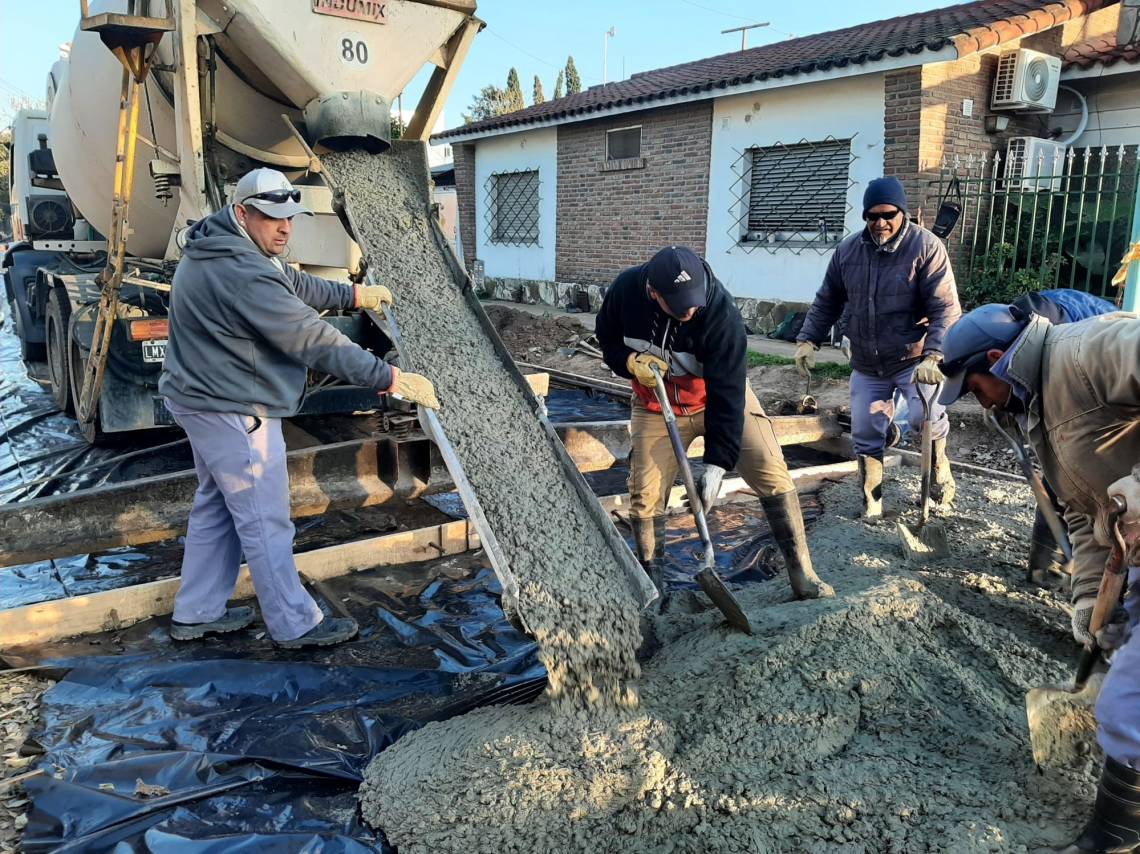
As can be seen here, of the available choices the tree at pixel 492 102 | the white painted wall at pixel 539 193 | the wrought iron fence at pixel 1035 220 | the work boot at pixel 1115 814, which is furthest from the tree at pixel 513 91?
the work boot at pixel 1115 814

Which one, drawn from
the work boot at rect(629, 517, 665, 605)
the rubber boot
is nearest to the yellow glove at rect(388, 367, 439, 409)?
the work boot at rect(629, 517, 665, 605)

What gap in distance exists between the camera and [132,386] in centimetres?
495

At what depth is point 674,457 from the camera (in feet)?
11.3

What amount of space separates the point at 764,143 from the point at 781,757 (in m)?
9.26

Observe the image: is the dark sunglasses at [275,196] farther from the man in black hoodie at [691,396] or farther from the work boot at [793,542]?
the work boot at [793,542]

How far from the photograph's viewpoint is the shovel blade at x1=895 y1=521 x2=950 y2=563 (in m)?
3.82

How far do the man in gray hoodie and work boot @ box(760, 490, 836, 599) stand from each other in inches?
58.2

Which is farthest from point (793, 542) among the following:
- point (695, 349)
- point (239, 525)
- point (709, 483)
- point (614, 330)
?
point (239, 525)

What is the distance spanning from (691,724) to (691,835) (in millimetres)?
382

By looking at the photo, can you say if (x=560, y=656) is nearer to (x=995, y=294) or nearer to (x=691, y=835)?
(x=691, y=835)

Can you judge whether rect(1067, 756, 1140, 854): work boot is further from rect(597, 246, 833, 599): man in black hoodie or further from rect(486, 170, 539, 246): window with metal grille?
rect(486, 170, 539, 246): window with metal grille

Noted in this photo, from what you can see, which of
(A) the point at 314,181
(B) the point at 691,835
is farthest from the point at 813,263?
(B) the point at 691,835

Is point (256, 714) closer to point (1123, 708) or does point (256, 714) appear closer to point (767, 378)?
point (1123, 708)

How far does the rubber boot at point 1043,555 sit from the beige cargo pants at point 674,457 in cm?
114
